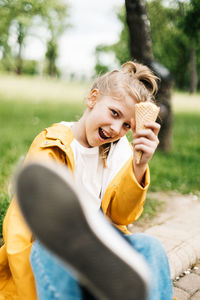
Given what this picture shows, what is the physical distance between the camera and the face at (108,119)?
1967mm

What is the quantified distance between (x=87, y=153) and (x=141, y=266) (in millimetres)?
1062

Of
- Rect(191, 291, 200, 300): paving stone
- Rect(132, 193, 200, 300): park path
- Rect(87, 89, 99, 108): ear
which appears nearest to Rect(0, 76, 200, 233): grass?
Rect(132, 193, 200, 300): park path

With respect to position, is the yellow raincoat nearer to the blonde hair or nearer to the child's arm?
the child's arm

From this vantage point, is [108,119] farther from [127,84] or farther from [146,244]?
[146,244]

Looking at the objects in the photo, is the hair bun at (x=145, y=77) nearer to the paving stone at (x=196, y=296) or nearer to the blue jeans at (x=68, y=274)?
the blue jeans at (x=68, y=274)

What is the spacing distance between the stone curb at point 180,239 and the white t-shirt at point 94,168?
79 centimetres

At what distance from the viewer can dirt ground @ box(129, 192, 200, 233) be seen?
3277mm

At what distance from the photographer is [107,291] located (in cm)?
108

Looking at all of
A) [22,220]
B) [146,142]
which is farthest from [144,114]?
[22,220]

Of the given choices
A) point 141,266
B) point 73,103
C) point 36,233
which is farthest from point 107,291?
point 73,103

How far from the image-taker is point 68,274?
1276 mm

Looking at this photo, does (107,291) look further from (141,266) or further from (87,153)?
(87,153)

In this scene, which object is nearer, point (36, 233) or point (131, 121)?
point (36, 233)

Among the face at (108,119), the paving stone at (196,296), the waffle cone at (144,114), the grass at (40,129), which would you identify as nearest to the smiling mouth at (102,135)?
the face at (108,119)
